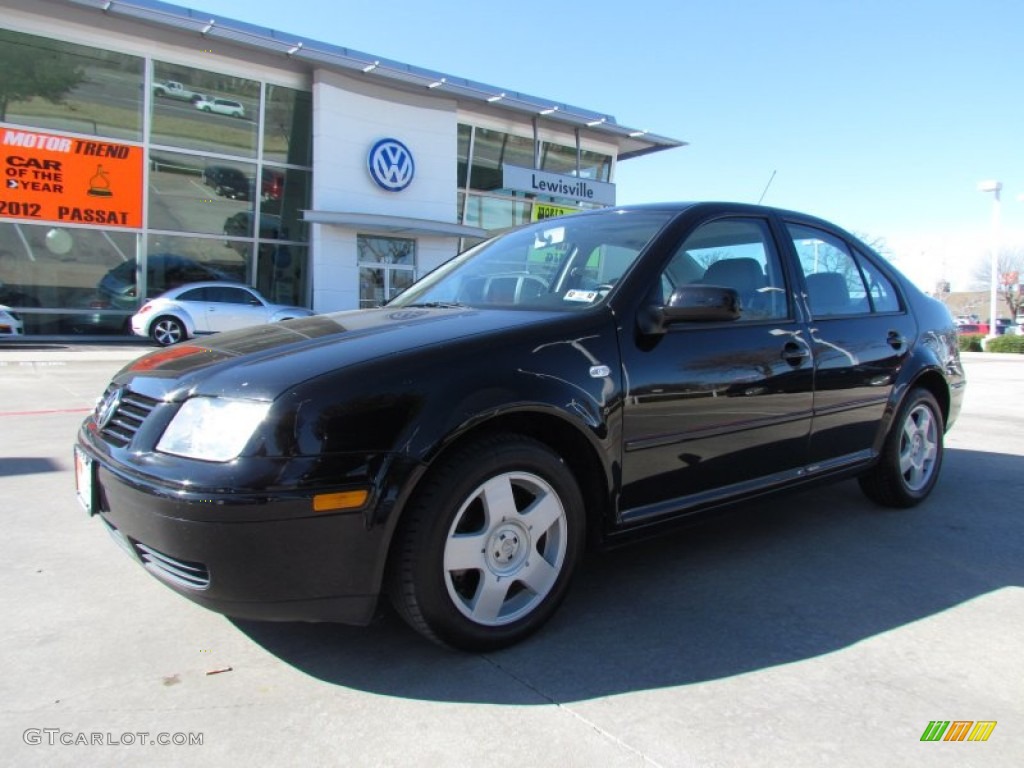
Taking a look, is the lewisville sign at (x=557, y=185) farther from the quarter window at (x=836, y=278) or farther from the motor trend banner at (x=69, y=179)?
the quarter window at (x=836, y=278)

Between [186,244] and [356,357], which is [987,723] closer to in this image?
[356,357]

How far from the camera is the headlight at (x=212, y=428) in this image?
7.14ft

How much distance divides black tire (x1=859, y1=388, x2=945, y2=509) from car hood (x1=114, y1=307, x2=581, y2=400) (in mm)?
2488

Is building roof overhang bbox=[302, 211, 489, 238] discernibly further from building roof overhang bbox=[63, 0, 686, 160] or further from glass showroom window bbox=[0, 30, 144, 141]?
glass showroom window bbox=[0, 30, 144, 141]

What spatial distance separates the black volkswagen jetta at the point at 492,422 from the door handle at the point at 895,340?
28cm

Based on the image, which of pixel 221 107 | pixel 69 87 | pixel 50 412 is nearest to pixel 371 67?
pixel 221 107

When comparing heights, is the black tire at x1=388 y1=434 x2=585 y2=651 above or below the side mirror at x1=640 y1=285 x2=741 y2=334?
below

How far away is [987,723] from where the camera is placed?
7.23 ft

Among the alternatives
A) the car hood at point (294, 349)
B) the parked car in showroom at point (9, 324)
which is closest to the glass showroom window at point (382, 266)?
the parked car in showroom at point (9, 324)

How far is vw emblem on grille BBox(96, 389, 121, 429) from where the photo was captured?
268 centimetres

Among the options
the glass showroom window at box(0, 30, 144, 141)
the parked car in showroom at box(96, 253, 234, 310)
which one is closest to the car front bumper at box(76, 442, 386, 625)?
the parked car in showroom at box(96, 253, 234, 310)

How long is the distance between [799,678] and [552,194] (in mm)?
24373

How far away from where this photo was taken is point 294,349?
8.41ft

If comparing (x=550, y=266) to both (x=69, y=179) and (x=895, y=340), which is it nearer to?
(x=895, y=340)
